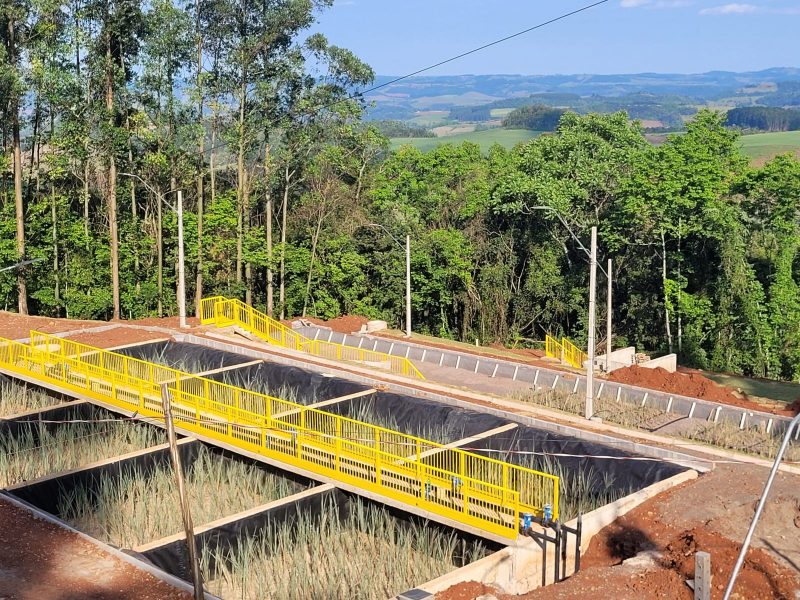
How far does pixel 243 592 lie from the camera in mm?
15859

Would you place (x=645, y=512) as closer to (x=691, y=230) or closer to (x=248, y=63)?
(x=691, y=230)

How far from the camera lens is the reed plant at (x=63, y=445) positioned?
72.3 ft

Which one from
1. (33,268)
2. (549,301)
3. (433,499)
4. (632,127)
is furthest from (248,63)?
(433,499)

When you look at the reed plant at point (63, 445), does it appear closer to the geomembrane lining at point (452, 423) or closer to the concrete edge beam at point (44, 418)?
the concrete edge beam at point (44, 418)

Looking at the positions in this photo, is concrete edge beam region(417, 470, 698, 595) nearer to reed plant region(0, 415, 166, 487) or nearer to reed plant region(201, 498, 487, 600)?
reed plant region(201, 498, 487, 600)

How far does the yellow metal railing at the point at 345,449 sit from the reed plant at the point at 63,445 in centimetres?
74

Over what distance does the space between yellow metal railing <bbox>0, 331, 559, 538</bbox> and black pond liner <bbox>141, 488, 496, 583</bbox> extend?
39cm

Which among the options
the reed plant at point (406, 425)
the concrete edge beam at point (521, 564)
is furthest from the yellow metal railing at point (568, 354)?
the concrete edge beam at point (521, 564)

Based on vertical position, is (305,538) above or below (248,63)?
below

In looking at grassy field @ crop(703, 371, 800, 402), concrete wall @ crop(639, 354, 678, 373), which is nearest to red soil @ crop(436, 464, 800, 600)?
grassy field @ crop(703, 371, 800, 402)

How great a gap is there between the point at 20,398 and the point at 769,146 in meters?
141

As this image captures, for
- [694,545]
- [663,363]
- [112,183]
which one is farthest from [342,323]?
[694,545]

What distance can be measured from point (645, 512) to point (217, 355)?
1832cm

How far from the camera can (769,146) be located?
482 feet
